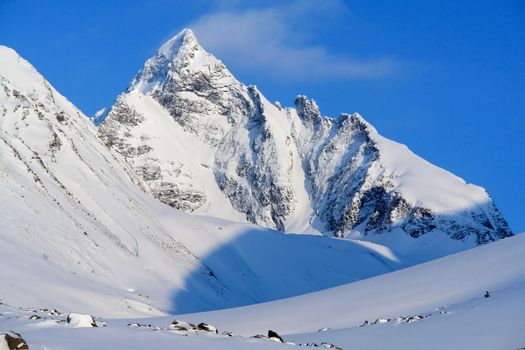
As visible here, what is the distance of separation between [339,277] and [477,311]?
381 ft

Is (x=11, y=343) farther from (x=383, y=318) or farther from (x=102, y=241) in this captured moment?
(x=102, y=241)

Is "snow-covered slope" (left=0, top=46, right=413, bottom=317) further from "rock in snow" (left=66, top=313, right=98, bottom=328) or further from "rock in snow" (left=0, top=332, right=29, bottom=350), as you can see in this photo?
"rock in snow" (left=0, top=332, right=29, bottom=350)

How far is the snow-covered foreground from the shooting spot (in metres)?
14.4

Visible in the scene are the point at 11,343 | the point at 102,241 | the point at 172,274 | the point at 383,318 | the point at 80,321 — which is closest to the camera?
the point at 11,343

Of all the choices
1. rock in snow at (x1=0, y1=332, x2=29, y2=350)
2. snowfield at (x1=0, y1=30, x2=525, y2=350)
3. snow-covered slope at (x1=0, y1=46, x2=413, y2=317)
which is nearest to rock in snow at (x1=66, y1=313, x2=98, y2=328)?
snowfield at (x1=0, y1=30, x2=525, y2=350)

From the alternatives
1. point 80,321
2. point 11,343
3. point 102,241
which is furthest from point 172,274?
point 11,343

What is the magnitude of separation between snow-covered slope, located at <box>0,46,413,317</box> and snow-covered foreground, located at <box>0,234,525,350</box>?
15059 mm

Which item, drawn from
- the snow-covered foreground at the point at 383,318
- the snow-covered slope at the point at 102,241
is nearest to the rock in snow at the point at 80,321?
the snow-covered foreground at the point at 383,318

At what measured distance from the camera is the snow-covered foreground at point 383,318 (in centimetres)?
1444

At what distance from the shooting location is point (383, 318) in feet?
78.0

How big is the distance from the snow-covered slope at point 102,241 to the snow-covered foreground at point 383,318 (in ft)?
49.4

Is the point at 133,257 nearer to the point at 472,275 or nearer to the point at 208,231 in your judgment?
the point at 208,231

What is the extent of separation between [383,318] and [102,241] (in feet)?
191

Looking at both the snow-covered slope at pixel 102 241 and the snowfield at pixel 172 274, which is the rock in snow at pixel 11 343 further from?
the snow-covered slope at pixel 102 241
